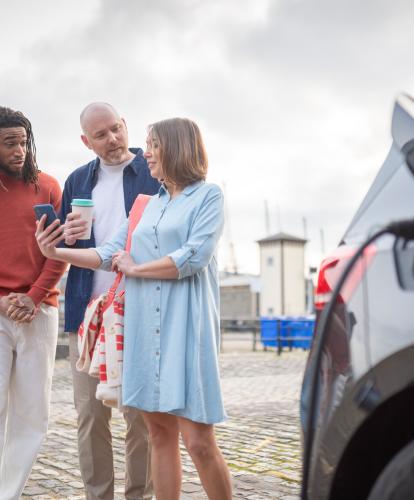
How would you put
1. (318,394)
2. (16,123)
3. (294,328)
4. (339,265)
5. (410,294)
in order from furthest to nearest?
(294,328)
(16,123)
(339,265)
(318,394)
(410,294)

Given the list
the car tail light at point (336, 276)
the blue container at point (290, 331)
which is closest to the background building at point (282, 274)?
the blue container at point (290, 331)

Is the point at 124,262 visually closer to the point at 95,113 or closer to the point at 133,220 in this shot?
the point at 133,220

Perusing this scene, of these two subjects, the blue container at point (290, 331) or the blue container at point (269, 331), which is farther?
the blue container at point (269, 331)

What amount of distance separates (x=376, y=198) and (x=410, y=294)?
0.35m

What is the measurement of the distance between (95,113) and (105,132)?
0.11m

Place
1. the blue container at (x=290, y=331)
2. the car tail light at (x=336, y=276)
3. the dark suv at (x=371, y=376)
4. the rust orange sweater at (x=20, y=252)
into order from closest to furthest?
the dark suv at (x=371, y=376) → the car tail light at (x=336, y=276) → the rust orange sweater at (x=20, y=252) → the blue container at (x=290, y=331)

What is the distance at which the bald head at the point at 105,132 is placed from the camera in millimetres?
3771

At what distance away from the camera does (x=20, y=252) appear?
3898 mm

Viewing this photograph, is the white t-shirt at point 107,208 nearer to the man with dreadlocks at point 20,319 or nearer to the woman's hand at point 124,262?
the man with dreadlocks at point 20,319

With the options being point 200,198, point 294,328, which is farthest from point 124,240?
point 294,328

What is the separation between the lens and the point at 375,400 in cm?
166

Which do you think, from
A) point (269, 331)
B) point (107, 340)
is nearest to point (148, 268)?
point (107, 340)

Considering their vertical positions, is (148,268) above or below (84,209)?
below

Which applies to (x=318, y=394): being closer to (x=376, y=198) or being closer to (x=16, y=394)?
(x=376, y=198)
